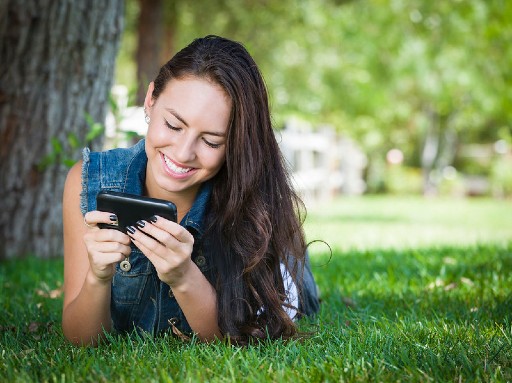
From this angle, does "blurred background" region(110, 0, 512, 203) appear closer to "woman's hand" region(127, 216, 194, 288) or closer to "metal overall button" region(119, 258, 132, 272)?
"metal overall button" region(119, 258, 132, 272)

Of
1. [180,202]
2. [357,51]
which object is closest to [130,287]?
[180,202]

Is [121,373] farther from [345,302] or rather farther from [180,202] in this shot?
[345,302]

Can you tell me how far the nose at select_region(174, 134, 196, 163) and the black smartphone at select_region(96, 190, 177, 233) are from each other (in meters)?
0.19

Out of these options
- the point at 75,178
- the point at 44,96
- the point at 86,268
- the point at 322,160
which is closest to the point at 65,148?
the point at 44,96

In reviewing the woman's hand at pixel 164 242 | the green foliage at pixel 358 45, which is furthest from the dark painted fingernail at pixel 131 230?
the green foliage at pixel 358 45

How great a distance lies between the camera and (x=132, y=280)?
279cm

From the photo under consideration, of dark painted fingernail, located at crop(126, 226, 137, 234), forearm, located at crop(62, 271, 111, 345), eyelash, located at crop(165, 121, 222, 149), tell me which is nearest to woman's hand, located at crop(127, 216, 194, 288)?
dark painted fingernail, located at crop(126, 226, 137, 234)

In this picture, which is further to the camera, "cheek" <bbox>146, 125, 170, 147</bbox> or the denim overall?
the denim overall

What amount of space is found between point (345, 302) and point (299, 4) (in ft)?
29.1

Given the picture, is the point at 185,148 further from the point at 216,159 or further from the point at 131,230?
the point at 131,230

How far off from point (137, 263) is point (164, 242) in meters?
0.52

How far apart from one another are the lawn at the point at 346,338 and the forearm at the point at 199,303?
0.25 feet

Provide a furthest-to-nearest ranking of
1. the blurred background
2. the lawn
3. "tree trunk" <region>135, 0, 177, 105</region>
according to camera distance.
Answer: the blurred background < "tree trunk" <region>135, 0, 177, 105</region> < the lawn

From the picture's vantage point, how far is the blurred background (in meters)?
11.3
